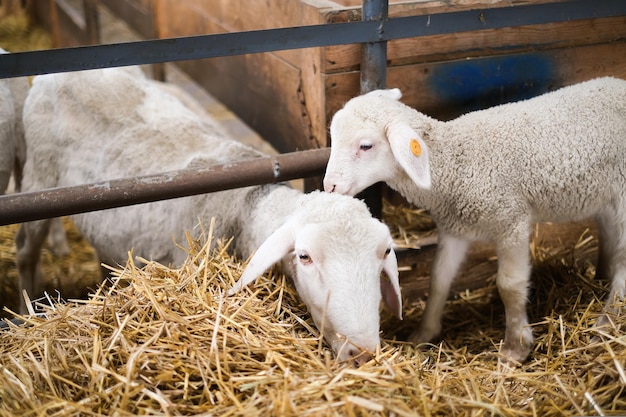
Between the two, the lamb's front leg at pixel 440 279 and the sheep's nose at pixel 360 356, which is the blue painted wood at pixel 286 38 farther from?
the sheep's nose at pixel 360 356

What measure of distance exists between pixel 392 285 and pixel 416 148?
0.58 metres

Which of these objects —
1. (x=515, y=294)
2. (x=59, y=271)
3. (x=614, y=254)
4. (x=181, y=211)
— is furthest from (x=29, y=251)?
(x=614, y=254)

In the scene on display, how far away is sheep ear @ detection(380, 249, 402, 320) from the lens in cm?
259

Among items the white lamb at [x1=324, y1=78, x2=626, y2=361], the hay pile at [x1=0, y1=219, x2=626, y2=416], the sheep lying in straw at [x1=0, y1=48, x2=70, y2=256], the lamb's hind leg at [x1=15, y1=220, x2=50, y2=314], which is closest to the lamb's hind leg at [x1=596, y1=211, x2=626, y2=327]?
the white lamb at [x1=324, y1=78, x2=626, y2=361]

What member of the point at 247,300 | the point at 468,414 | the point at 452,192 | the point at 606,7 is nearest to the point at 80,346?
the point at 247,300

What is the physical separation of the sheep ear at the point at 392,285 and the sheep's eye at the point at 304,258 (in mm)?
303

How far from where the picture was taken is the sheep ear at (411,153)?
2.74 meters

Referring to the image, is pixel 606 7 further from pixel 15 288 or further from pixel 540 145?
pixel 15 288

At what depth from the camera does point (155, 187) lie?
279 cm

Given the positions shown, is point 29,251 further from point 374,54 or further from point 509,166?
point 509,166

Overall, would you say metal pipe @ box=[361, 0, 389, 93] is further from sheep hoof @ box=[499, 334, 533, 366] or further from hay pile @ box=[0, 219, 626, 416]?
sheep hoof @ box=[499, 334, 533, 366]

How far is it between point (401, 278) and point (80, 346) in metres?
1.83

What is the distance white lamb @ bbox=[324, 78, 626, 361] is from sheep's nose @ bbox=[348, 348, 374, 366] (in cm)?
79

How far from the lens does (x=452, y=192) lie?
118 inches
